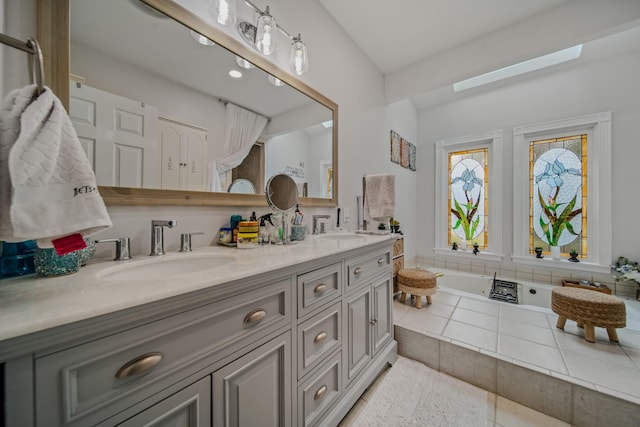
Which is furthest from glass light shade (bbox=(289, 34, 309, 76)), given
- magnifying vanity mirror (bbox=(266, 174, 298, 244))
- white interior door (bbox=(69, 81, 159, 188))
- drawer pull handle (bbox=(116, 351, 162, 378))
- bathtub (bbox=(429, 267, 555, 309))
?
bathtub (bbox=(429, 267, 555, 309))

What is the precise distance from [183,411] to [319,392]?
1.97 ft

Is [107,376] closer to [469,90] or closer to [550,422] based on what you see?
[550,422]

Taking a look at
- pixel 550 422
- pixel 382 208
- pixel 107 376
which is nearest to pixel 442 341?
pixel 550 422

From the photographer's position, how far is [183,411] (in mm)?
552

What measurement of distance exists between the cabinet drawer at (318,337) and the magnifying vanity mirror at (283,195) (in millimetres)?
425

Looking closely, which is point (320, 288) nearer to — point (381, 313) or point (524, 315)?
point (381, 313)

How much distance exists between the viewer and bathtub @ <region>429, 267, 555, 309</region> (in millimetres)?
2428

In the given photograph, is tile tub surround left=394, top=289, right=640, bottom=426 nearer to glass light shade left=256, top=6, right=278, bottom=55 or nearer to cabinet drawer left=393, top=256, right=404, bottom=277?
cabinet drawer left=393, top=256, right=404, bottom=277

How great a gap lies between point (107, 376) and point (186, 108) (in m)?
0.98

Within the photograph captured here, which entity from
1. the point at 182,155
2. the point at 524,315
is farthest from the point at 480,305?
the point at 182,155

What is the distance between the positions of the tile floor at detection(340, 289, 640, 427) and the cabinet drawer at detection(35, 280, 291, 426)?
102 centimetres

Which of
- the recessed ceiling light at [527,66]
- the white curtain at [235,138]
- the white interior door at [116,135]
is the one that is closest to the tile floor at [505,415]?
the white curtain at [235,138]

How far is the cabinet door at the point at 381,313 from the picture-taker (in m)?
1.38

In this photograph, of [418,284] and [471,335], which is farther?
[418,284]
